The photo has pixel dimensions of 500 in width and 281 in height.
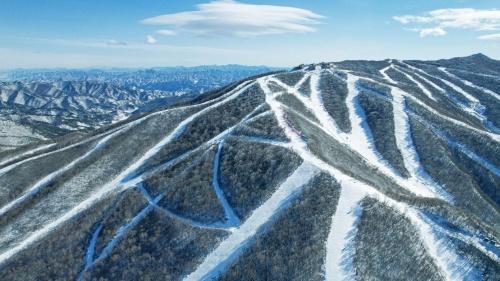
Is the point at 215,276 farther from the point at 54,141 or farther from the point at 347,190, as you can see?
the point at 54,141

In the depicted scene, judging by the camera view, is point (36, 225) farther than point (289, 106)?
No

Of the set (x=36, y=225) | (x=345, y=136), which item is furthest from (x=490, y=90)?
(x=36, y=225)

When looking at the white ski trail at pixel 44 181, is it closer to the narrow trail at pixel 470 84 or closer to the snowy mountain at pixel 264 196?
the snowy mountain at pixel 264 196

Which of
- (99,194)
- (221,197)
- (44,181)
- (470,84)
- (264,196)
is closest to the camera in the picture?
(264,196)

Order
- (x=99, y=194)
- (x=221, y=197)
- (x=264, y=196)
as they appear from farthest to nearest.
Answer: (x=99, y=194) → (x=221, y=197) → (x=264, y=196)

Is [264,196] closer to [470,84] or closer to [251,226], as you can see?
[251,226]

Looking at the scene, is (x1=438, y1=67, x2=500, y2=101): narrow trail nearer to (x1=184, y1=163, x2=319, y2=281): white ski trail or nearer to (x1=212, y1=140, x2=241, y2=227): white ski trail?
(x1=184, y1=163, x2=319, y2=281): white ski trail

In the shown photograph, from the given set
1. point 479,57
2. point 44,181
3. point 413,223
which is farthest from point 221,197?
point 479,57

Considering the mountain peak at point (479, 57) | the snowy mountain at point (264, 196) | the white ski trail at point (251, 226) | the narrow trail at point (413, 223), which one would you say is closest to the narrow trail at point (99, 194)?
the snowy mountain at point (264, 196)

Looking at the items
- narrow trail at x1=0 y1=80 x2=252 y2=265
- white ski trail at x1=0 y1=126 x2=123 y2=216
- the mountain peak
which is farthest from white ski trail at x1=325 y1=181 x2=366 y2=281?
the mountain peak
